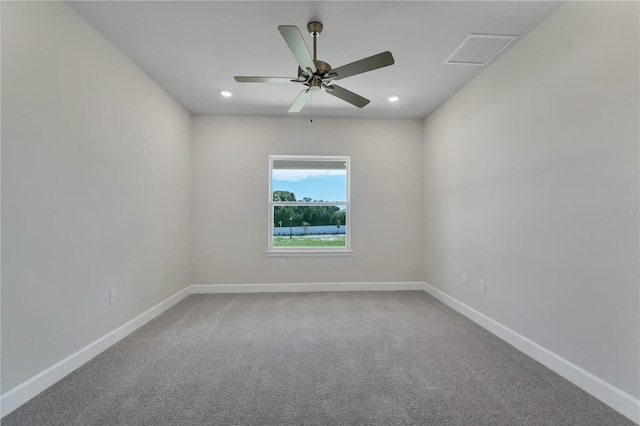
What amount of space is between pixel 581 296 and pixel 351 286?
269 centimetres

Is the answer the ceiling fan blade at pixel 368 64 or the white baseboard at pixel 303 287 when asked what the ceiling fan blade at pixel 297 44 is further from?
the white baseboard at pixel 303 287

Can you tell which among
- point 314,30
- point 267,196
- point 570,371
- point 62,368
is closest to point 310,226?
point 267,196

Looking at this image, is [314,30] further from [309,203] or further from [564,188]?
[309,203]

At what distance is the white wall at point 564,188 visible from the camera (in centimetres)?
160

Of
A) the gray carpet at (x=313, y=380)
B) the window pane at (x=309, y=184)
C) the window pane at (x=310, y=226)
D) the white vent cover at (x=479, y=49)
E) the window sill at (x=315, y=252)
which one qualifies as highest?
the white vent cover at (x=479, y=49)

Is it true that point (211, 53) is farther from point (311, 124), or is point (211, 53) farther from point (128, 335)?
point (128, 335)

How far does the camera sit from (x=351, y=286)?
4.14 meters

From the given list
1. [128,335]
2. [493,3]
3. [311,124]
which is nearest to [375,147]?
[311,124]

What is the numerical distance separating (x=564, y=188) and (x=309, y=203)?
296 cm

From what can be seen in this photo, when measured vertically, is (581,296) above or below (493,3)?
below

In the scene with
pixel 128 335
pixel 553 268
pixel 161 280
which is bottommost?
pixel 128 335

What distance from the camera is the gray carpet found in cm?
154

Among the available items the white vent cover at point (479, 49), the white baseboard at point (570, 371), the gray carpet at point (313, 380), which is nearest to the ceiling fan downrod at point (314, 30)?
the white vent cover at point (479, 49)

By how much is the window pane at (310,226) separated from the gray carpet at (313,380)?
145cm
